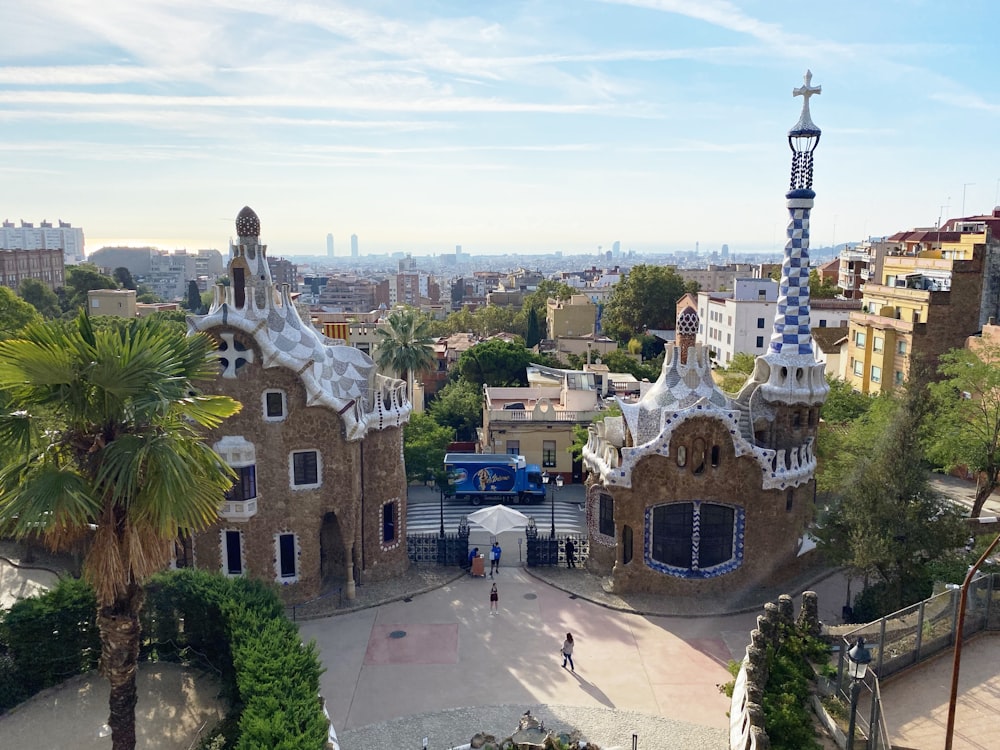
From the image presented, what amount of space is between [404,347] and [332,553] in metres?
20.3

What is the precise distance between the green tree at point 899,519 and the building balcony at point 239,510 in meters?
19.9

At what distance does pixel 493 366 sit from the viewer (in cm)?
5922

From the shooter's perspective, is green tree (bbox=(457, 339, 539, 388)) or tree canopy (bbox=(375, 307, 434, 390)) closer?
tree canopy (bbox=(375, 307, 434, 390))

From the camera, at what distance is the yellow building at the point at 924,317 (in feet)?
155

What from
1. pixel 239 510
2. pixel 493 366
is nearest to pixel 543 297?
pixel 493 366

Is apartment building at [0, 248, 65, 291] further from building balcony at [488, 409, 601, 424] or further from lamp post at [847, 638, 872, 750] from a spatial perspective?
lamp post at [847, 638, 872, 750]

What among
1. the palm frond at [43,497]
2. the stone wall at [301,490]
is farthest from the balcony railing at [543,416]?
the palm frond at [43,497]

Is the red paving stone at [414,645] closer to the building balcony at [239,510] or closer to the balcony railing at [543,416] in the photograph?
the building balcony at [239,510]

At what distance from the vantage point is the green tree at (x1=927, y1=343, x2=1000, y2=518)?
2975 cm

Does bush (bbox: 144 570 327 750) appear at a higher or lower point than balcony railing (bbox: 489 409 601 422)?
lower

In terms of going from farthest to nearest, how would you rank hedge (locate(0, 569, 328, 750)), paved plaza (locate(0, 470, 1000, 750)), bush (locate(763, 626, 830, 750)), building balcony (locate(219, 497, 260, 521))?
1. building balcony (locate(219, 497, 260, 521))
2. paved plaza (locate(0, 470, 1000, 750))
3. hedge (locate(0, 569, 328, 750))
4. bush (locate(763, 626, 830, 750))

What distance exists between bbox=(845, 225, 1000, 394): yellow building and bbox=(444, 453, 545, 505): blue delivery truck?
76.1ft

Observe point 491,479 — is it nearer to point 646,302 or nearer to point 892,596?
point 892,596

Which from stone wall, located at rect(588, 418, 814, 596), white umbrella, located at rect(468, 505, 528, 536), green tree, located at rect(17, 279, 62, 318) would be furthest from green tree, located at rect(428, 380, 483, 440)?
green tree, located at rect(17, 279, 62, 318)
